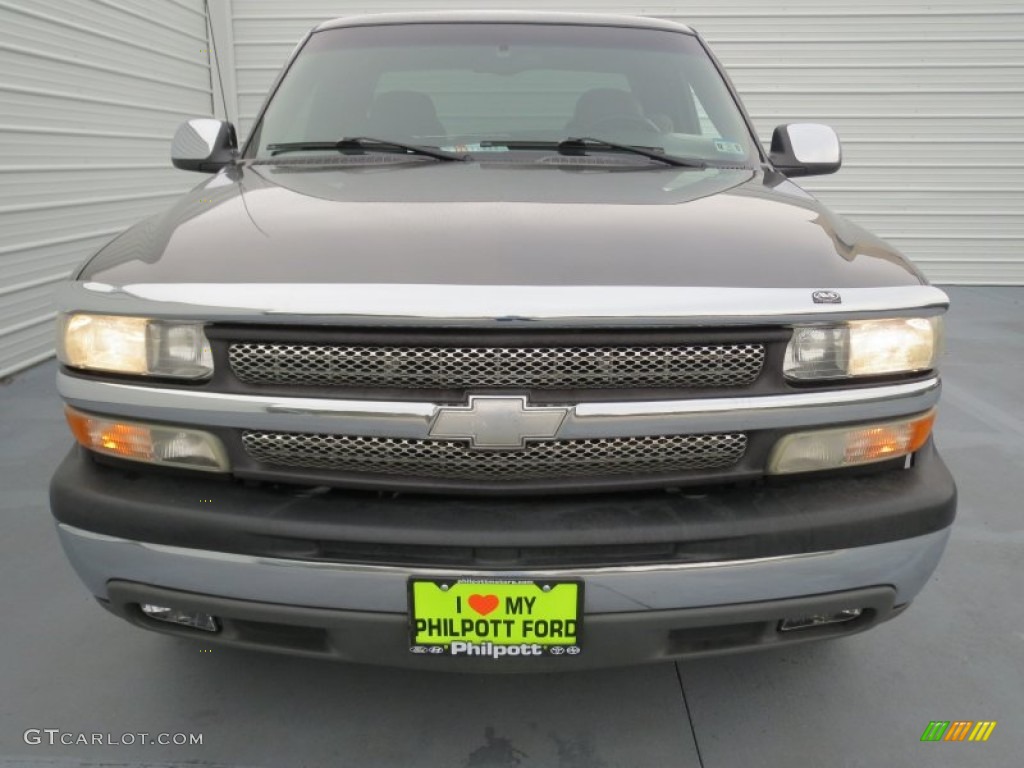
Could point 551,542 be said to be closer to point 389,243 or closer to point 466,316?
point 466,316

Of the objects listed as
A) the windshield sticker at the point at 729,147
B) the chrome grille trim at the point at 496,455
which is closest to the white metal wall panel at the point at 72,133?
the chrome grille trim at the point at 496,455

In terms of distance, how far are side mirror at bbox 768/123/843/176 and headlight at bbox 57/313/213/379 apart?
197cm

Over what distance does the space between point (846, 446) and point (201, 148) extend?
222 cm

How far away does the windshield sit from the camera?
2527 mm

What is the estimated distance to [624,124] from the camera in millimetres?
2570

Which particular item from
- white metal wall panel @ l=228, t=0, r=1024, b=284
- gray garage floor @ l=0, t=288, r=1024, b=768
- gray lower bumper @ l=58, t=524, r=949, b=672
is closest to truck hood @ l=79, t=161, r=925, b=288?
gray lower bumper @ l=58, t=524, r=949, b=672

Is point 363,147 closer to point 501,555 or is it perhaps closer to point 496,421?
point 496,421

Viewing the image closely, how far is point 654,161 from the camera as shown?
2.36 metres

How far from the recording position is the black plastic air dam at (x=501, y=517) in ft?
4.83

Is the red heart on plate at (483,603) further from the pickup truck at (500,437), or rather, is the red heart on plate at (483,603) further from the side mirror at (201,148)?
the side mirror at (201,148)

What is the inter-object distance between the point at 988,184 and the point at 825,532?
7.84m

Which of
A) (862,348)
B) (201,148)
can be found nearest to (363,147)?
(201,148)

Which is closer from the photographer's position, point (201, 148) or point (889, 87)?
point (201, 148)

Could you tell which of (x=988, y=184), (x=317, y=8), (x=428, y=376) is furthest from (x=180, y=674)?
(x=988, y=184)
